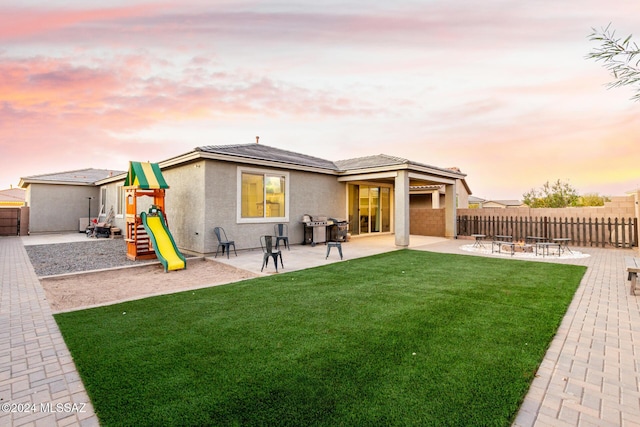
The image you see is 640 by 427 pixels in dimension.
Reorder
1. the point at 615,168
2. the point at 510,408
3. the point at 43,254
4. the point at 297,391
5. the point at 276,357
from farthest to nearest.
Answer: the point at 615,168
the point at 43,254
the point at 276,357
the point at 297,391
the point at 510,408

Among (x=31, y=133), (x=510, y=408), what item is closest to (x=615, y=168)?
(x=510, y=408)

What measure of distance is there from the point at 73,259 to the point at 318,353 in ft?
32.3

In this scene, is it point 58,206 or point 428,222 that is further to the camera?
point 58,206

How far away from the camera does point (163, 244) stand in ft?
27.4

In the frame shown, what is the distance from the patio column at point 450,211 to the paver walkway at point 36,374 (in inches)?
604

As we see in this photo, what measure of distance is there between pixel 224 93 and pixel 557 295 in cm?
1262

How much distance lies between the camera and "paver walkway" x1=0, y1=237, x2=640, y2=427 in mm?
2148

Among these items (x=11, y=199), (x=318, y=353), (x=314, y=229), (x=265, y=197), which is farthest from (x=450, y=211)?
(x=11, y=199)

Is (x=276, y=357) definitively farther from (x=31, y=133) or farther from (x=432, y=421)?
(x=31, y=133)

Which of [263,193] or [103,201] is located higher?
[103,201]

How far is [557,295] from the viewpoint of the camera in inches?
202

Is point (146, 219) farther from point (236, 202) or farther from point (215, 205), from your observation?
point (236, 202)

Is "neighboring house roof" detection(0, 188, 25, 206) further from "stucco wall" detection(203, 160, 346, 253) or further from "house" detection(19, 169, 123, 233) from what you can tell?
"stucco wall" detection(203, 160, 346, 253)

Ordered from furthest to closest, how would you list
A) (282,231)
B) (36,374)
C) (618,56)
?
1. (282,231)
2. (36,374)
3. (618,56)
